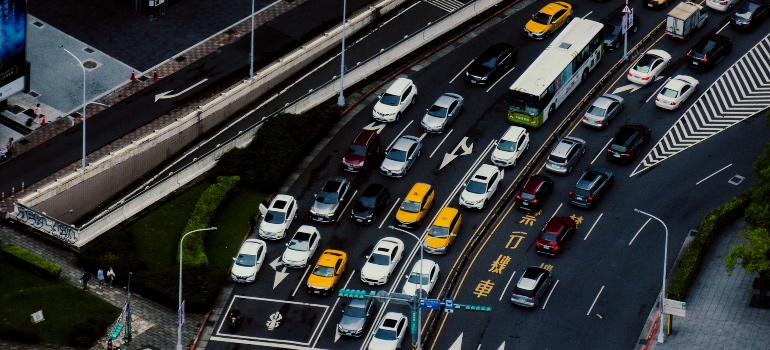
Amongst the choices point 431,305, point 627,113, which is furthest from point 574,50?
point 431,305

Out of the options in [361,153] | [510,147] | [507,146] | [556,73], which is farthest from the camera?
[556,73]

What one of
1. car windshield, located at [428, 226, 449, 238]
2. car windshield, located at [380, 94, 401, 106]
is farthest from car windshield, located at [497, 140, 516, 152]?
car windshield, located at [428, 226, 449, 238]

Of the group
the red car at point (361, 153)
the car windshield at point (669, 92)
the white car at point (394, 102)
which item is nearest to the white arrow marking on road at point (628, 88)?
the car windshield at point (669, 92)

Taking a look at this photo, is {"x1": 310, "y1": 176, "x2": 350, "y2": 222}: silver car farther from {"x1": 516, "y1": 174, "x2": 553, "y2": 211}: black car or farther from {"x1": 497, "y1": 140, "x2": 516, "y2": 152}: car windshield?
{"x1": 516, "y1": 174, "x2": 553, "y2": 211}: black car

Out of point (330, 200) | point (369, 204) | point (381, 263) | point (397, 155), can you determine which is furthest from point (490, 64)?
point (381, 263)

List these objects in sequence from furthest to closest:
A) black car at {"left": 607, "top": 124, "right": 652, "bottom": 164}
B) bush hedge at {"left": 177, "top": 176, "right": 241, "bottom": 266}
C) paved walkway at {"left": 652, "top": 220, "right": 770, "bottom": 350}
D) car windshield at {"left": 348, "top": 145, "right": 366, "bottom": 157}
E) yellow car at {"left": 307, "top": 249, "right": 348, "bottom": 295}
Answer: car windshield at {"left": 348, "top": 145, "right": 366, "bottom": 157}, black car at {"left": 607, "top": 124, "right": 652, "bottom": 164}, bush hedge at {"left": 177, "top": 176, "right": 241, "bottom": 266}, yellow car at {"left": 307, "top": 249, "right": 348, "bottom": 295}, paved walkway at {"left": 652, "top": 220, "right": 770, "bottom": 350}

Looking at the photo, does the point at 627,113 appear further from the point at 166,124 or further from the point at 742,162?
the point at 166,124

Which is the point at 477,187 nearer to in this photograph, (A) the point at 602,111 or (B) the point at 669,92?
(A) the point at 602,111
